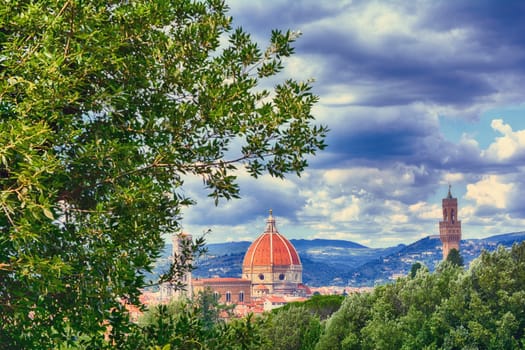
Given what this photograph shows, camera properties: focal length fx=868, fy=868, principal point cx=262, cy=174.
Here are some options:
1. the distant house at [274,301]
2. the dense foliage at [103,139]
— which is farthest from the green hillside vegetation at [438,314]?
the distant house at [274,301]

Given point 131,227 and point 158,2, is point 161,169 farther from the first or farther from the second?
point 158,2

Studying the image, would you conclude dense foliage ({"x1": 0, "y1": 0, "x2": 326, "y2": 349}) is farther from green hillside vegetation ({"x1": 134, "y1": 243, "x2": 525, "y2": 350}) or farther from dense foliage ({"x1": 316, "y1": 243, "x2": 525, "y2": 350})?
dense foliage ({"x1": 316, "y1": 243, "x2": 525, "y2": 350})

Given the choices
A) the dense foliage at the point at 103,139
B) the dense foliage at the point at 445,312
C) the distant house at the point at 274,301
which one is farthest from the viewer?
the distant house at the point at 274,301

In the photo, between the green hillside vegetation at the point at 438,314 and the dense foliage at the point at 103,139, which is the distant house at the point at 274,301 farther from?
the dense foliage at the point at 103,139

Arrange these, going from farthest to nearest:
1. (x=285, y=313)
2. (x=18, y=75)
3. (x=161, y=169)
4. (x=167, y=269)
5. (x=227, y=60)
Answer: (x=285, y=313), (x=167, y=269), (x=227, y=60), (x=161, y=169), (x=18, y=75)

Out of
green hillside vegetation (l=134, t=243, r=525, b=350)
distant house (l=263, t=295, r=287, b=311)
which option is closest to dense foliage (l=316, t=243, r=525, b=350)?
green hillside vegetation (l=134, t=243, r=525, b=350)

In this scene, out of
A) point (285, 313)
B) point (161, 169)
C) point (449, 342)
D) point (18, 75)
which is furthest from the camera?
point (285, 313)

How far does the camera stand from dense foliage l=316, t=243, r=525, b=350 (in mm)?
41719

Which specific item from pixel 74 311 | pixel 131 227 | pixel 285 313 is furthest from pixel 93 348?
pixel 285 313

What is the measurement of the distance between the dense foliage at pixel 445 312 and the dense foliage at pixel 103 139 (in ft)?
107

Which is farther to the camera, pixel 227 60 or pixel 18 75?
pixel 227 60

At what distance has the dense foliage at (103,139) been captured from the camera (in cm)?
848

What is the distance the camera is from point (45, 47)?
8672 millimetres

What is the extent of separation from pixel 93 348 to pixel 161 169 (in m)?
2.24
